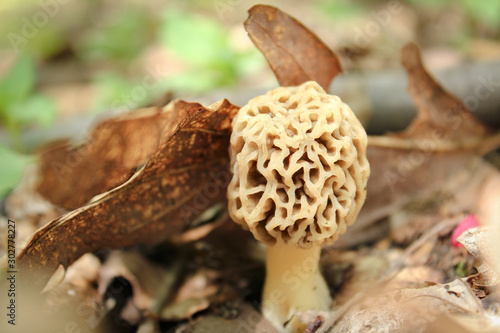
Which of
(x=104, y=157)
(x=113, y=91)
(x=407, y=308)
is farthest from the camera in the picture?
(x=113, y=91)

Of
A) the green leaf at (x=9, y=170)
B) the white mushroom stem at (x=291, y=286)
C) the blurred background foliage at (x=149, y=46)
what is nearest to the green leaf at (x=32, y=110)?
the blurred background foliage at (x=149, y=46)

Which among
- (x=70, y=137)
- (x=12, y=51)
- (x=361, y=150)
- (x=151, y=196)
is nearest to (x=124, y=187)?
(x=151, y=196)

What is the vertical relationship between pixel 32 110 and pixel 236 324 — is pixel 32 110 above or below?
above

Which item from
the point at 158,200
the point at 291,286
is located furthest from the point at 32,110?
the point at 291,286

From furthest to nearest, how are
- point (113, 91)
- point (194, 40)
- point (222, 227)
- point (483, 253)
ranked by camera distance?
point (113, 91) < point (194, 40) < point (222, 227) < point (483, 253)

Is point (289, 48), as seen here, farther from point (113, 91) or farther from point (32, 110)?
point (113, 91)

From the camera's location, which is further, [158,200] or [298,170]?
[158,200]

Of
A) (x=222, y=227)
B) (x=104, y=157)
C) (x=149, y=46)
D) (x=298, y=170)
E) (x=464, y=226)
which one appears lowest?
(x=149, y=46)
